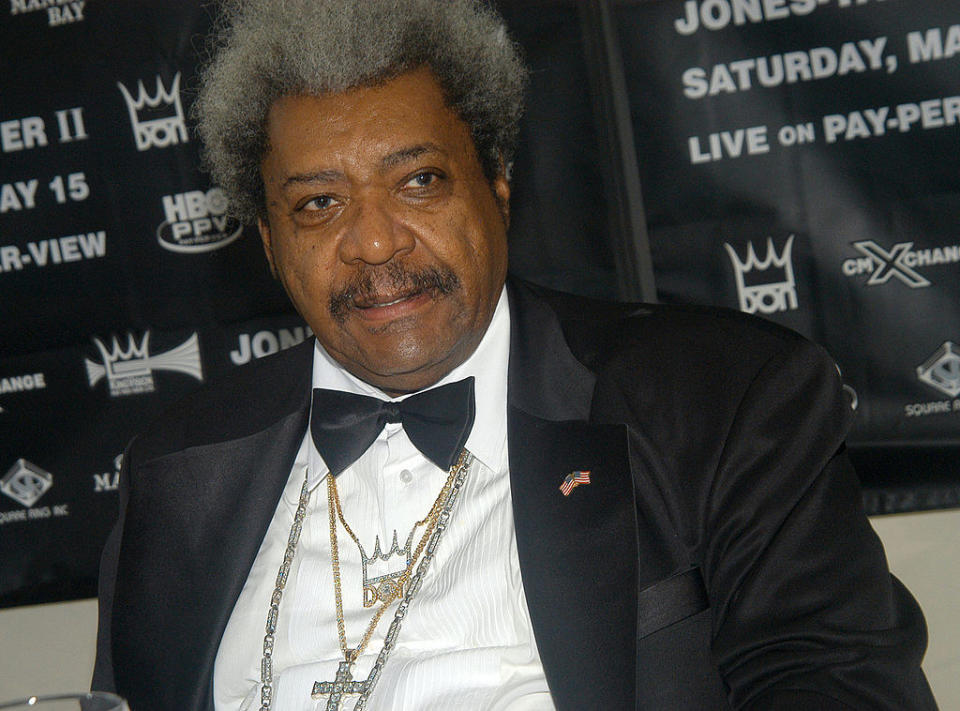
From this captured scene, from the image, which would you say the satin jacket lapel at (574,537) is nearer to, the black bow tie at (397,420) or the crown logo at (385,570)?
the black bow tie at (397,420)

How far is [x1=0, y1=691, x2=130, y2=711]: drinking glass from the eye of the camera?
864 mm

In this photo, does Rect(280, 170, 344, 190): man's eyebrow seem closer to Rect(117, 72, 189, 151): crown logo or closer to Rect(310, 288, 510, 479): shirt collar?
Rect(310, 288, 510, 479): shirt collar

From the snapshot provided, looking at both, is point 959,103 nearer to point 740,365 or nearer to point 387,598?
point 740,365

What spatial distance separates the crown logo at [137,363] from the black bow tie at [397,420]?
904 millimetres

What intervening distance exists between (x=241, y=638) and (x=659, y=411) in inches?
28.0

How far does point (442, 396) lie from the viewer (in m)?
1.53

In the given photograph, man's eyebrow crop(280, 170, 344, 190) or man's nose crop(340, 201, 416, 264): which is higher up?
man's eyebrow crop(280, 170, 344, 190)

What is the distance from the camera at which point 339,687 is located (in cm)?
142

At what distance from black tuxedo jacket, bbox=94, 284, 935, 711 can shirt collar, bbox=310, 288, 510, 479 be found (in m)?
0.03

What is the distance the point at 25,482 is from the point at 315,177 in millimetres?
1473

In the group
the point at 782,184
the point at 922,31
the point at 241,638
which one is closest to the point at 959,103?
the point at 922,31

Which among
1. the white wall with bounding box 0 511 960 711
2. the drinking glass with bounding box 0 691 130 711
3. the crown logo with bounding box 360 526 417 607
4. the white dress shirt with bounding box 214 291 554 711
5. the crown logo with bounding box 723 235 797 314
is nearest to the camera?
the drinking glass with bounding box 0 691 130 711

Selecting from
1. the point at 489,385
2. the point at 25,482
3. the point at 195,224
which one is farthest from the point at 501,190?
the point at 25,482

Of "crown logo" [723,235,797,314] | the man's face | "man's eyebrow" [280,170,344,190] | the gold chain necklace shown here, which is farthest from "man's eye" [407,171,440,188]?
"crown logo" [723,235,797,314]
